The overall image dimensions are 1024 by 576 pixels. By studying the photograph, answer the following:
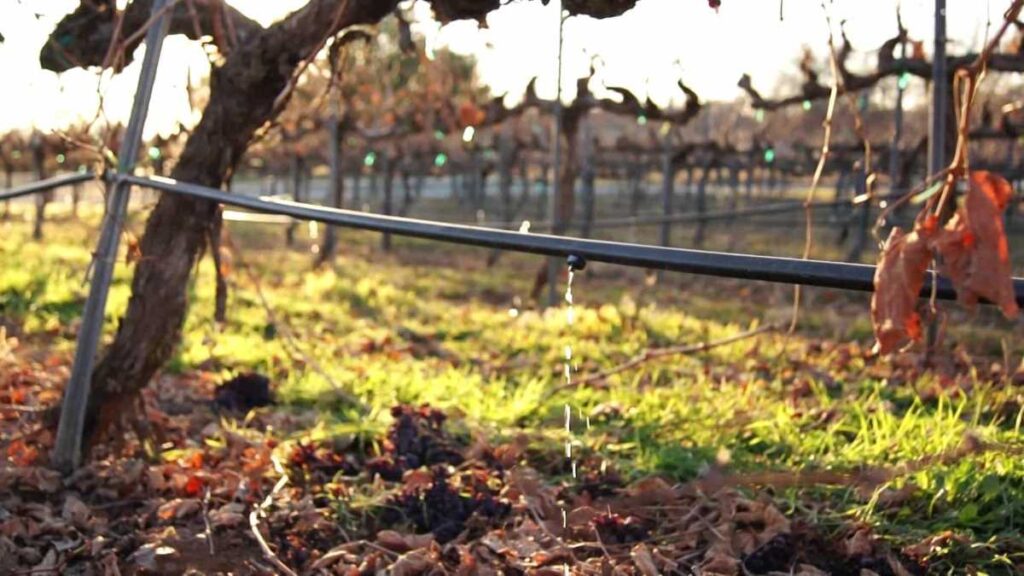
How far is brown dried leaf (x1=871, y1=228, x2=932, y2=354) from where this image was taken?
1.61 m

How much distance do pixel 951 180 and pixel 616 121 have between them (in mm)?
35377

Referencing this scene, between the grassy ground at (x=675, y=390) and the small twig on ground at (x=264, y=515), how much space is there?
0.20 meters

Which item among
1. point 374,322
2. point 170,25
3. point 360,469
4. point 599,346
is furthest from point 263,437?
point 374,322

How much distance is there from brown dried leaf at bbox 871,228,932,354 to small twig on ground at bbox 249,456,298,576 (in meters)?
1.61

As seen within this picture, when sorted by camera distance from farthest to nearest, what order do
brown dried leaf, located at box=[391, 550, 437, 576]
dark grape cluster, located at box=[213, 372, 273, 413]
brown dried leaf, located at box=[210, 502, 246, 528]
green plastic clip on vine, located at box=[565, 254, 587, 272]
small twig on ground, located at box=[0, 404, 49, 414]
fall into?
dark grape cluster, located at box=[213, 372, 273, 413], small twig on ground, located at box=[0, 404, 49, 414], brown dried leaf, located at box=[210, 502, 246, 528], brown dried leaf, located at box=[391, 550, 437, 576], green plastic clip on vine, located at box=[565, 254, 587, 272]

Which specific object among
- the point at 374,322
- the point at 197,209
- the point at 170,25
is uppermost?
the point at 170,25

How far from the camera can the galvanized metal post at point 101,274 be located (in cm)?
359

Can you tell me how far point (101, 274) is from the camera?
358cm

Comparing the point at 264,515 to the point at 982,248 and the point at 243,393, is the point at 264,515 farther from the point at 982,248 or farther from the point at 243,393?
the point at 982,248

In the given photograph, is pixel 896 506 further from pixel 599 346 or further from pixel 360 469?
pixel 599 346

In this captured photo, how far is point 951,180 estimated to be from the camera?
166 cm

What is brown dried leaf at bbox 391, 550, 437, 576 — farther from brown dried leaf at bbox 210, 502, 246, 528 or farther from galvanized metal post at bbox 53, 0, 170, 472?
galvanized metal post at bbox 53, 0, 170, 472

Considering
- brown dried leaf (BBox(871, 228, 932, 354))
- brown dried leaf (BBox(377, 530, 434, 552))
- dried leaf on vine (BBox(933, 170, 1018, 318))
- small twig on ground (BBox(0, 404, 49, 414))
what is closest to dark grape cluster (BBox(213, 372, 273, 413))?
small twig on ground (BBox(0, 404, 49, 414))

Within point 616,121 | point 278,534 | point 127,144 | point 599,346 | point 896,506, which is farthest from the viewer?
point 616,121
